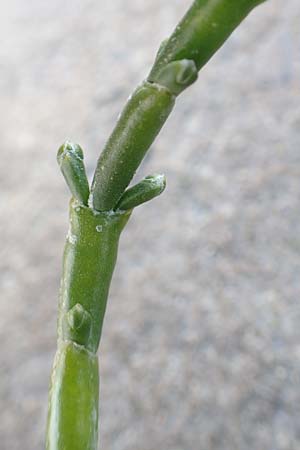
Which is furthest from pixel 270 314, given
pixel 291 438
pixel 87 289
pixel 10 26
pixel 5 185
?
pixel 10 26

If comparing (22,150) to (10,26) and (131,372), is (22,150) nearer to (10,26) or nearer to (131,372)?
(10,26)

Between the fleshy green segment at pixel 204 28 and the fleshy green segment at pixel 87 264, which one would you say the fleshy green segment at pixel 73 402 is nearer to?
the fleshy green segment at pixel 87 264

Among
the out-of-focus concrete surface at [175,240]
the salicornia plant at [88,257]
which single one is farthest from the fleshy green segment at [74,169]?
the out-of-focus concrete surface at [175,240]

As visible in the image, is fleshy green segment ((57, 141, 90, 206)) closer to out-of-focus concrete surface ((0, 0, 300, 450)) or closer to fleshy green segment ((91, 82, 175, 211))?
fleshy green segment ((91, 82, 175, 211))

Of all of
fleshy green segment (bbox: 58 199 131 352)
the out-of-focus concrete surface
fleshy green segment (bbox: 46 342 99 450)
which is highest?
the out-of-focus concrete surface

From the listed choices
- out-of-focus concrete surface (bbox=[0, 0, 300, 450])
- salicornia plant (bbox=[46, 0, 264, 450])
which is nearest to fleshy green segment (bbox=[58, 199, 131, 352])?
salicornia plant (bbox=[46, 0, 264, 450])

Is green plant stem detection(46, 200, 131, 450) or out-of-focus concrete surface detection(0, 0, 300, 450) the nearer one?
green plant stem detection(46, 200, 131, 450)
